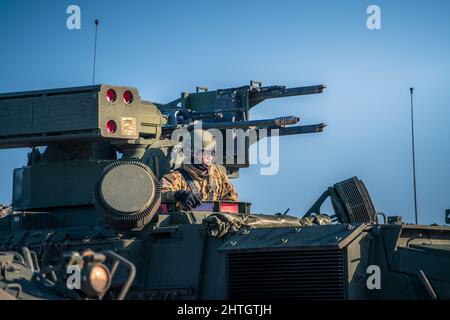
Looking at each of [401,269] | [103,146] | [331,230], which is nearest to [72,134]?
[103,146]

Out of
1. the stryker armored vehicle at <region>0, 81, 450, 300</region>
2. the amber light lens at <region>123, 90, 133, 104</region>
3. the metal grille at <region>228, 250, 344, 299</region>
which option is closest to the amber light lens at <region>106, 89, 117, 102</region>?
the stryker armored vehicle at <region>0, 81, 450, 300</region>

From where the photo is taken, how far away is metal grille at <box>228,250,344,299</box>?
1212 centimetres

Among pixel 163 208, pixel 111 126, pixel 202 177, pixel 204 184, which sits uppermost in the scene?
pixel 111 126

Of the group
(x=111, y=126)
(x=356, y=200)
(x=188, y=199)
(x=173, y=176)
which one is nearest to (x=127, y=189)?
(x=188, y=199)

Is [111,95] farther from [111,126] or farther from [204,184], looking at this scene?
[204,184]

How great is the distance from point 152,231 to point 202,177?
74.4 inches

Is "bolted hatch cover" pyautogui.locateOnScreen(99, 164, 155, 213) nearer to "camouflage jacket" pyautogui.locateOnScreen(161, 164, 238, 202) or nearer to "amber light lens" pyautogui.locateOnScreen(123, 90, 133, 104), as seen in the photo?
"camouflage jacket" pyautogui.locateOnScreen(161, 164, 238, 202)

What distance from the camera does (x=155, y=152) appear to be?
15.6 m

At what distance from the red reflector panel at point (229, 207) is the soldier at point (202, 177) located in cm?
35

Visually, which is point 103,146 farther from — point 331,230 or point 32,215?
point 331,230

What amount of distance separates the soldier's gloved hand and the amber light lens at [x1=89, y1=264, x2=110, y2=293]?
200 inches

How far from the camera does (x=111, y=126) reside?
47.9 ft

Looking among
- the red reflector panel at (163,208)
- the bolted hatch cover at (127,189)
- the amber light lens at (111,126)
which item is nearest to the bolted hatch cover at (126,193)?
the bolted hatch cover at (127,189)
